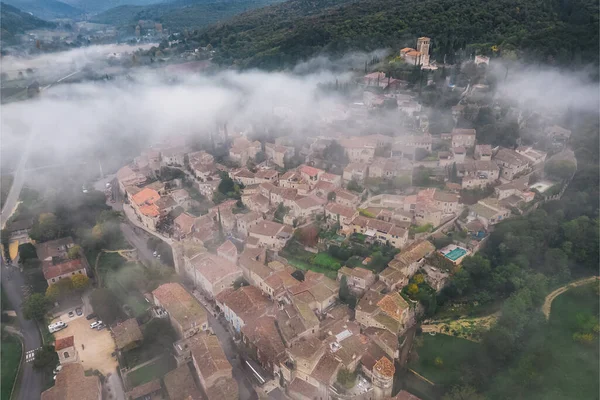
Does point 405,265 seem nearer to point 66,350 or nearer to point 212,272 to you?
point 212,272

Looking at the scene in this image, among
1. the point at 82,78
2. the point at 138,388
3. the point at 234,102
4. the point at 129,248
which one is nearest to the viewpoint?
the point at 138,388

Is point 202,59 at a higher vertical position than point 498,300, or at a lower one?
higher

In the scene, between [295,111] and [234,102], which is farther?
[234,102]

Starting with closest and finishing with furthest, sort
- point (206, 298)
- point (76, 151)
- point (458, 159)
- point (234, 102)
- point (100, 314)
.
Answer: point (100, 314), point (206, 298), point (458, 159), point (76, 151), point (234, 102)

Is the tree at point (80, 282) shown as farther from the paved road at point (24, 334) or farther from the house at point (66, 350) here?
the house at point (66, 350)

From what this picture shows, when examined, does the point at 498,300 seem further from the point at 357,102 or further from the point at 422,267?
the point at 357,102

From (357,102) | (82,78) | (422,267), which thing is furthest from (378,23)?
(422,267)
